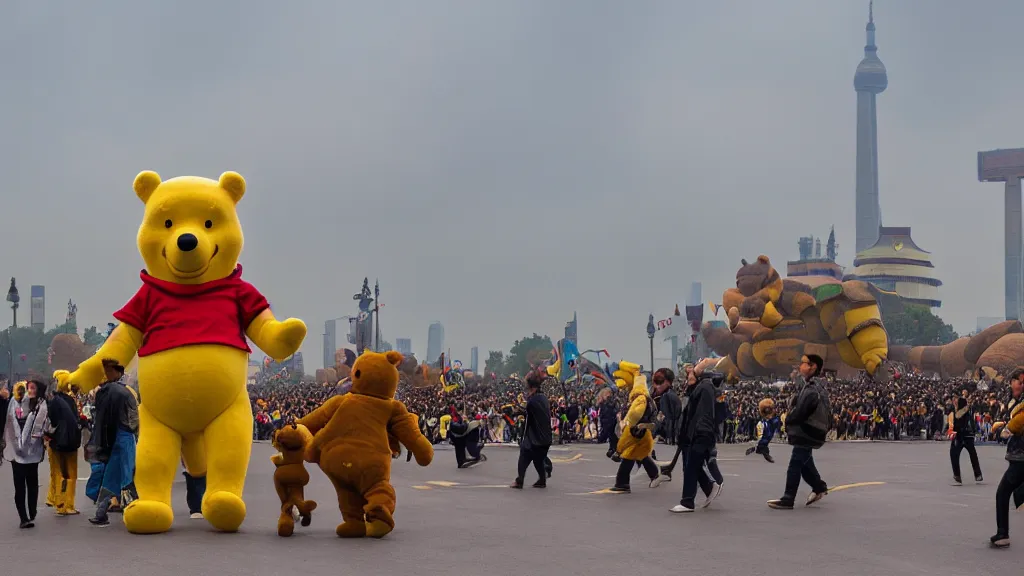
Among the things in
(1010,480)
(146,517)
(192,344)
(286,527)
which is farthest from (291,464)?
(1010,480)

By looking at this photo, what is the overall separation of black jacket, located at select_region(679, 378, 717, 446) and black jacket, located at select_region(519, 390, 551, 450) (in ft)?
Answer: 9.62

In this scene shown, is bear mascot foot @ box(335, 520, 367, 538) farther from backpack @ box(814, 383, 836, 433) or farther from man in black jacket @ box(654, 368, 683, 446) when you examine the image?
man in black jacket @ box(654, 368, 683, 446)

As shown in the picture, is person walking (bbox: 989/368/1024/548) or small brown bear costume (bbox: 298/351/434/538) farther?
small brown bear costume (bbox: 298/351/434/538)

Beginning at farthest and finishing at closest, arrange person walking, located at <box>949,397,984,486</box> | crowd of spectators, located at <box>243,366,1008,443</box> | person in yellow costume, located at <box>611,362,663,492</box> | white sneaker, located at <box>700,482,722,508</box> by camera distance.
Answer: crowd of spectators, located at <box>243,366,1008,443</box> < person walking, located at <box>949,397,984,486</box> < person in yellow costume, located at <box>611,362,663,492</box> < white sneaker, located at <box>700,482,722,508</box>

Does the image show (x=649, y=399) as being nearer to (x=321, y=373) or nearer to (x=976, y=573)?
(x=976, y=573)

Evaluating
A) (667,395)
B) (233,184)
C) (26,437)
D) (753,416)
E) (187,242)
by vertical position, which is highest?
(233,184)

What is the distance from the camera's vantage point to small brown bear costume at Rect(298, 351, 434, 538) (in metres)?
9.79

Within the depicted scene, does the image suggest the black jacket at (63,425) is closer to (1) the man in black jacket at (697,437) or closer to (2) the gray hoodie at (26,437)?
(2) the gray hoodie at (26,437)

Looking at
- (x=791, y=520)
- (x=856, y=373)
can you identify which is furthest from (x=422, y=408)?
(x=856, y=373)

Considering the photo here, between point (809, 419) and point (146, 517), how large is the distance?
6.77 m

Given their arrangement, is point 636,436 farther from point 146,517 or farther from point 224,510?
point 146,517

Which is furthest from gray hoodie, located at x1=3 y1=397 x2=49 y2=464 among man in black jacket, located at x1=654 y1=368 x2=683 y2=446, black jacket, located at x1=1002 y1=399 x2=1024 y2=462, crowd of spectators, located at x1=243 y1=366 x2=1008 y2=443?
crowd of spectators, located at x1=243 y1=366 x2=1008 y2=443

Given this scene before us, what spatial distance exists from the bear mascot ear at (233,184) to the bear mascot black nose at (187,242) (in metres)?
0.89

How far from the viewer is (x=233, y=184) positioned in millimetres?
11016
